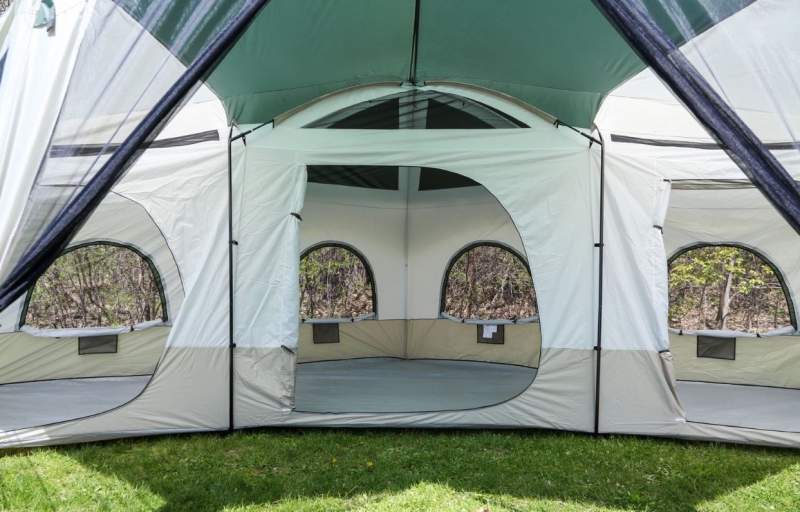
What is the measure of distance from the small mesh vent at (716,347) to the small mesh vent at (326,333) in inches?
123

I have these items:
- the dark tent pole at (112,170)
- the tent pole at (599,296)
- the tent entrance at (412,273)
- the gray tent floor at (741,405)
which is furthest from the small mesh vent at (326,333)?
the dark tent pole at (112,170)

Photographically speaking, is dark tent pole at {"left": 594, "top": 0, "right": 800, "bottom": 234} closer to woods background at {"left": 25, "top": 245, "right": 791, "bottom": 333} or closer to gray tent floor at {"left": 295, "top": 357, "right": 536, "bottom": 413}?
gray tent floor at {"left": 295, "top": 357, "right": 536, "bottom": 413}

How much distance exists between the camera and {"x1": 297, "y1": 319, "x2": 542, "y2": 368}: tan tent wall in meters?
5.87

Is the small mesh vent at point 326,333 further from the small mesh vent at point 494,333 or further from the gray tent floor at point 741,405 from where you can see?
the gray tent floor at point 741,405

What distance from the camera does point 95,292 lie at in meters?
6.11

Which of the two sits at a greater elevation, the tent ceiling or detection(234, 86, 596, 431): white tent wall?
the tent ceiling

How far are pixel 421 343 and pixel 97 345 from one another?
2812 millimetres

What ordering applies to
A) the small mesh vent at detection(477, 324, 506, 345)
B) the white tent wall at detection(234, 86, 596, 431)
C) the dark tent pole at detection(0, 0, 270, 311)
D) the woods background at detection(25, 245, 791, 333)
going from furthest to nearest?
the small mesh vent at detection(477, 324, 506, 345)
the woods background at detection(25, 245, 791, 333)
the white tent wall at detection(234, 86, 596, 431)
the dark tent pole at detection(0, 0, 270, 311)

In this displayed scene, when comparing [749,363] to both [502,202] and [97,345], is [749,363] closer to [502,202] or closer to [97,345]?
[502,202]

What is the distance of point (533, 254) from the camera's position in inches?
153

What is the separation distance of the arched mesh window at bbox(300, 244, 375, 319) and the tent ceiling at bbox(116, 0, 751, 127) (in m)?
2.13

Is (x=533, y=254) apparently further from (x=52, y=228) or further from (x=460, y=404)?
(x=52, y=228)

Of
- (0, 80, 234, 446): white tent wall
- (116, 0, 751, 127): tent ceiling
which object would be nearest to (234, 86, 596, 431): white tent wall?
(0, 80, 234, 446): white tent wall

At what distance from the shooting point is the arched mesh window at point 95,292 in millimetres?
5613
